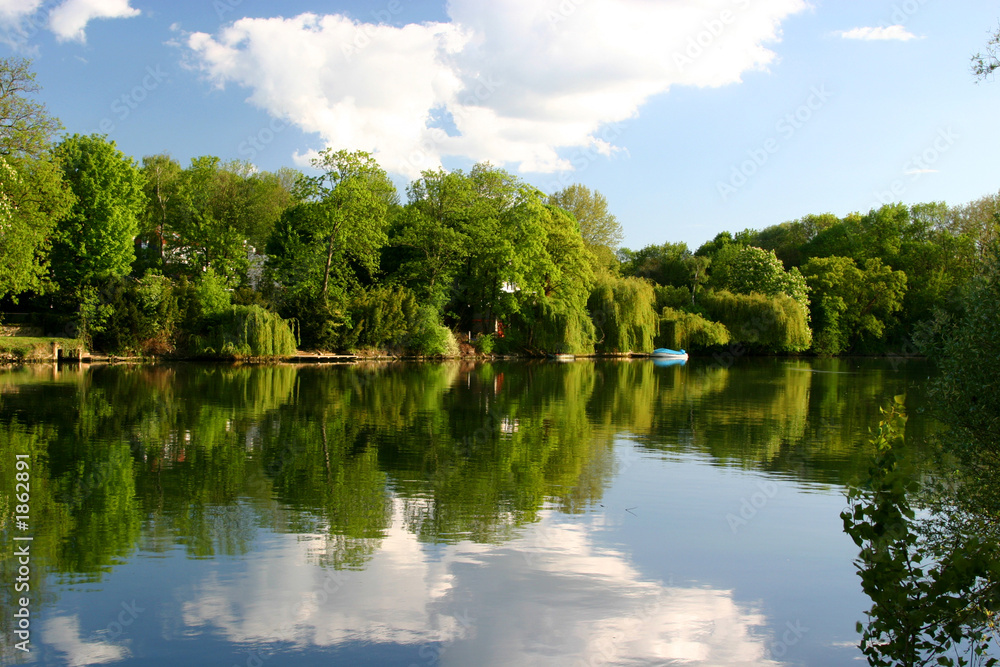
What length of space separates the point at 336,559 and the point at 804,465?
912 centimetres

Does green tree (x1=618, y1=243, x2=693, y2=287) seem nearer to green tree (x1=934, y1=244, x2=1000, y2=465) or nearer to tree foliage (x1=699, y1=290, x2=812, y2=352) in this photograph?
tree foliage (x1=699, y1=290, x2=812, y2=352)

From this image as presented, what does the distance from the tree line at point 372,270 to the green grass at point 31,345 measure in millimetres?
1141

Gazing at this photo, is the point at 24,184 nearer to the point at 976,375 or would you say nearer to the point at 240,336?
the point at 240,336

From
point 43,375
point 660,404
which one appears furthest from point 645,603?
point 43,375

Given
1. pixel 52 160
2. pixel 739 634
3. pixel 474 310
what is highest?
pixel 52 160

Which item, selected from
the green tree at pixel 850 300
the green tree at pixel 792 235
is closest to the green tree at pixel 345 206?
the green tree at pixel 850 300

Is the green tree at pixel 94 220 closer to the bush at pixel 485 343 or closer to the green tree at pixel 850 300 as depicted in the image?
the bush at pixel 485 343

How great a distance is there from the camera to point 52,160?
3197 cm

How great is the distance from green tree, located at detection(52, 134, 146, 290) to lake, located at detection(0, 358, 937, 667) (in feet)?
75.4

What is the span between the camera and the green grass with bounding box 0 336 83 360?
115 ft

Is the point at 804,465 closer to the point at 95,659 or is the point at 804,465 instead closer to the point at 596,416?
the point at 596,416

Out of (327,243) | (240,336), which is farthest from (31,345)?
(327,243)

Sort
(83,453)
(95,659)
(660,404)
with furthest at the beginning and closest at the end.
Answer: (660,404) → (83,453) → (95,659)

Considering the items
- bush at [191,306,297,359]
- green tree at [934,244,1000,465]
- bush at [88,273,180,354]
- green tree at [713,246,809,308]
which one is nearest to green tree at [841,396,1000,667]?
green tree at [934,244,1000,465]
